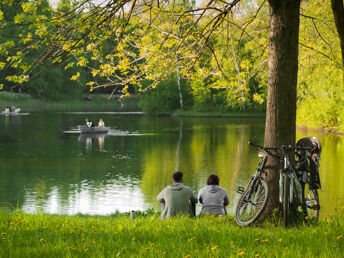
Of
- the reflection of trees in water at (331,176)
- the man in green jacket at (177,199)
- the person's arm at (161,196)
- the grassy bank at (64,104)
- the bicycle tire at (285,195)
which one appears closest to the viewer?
the bicycle tire at (285,195)

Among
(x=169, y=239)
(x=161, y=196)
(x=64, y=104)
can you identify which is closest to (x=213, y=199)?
(x=161, y=196)

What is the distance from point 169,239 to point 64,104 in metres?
102

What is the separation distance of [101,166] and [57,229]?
58.3ft

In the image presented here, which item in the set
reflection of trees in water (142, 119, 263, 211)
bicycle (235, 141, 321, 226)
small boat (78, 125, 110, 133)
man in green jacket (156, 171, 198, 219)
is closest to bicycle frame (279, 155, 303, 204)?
bicycle (235, 141, 321, 226)

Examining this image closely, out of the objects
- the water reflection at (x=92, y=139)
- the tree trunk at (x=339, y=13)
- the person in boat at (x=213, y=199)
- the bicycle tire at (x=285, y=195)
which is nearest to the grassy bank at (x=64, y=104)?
the water reflection at (x=92, y=139)

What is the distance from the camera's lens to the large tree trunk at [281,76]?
796 centimetres

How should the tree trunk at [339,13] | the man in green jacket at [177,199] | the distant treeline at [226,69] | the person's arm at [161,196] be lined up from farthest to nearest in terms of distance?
the distant treeline at [226,69], the person's arm at [161,196], the man in green jacket at [177,199], the tree trunk at [339,13]

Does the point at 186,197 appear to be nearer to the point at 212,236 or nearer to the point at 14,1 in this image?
the point at 212,236

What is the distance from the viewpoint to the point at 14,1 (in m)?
8.52

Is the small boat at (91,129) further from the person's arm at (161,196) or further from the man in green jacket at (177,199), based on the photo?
the man in green jacket at (177,199)

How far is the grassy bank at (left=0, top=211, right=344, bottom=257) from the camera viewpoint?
5504mm

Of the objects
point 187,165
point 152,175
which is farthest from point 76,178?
point 187,165

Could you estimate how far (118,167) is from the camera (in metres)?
24.5

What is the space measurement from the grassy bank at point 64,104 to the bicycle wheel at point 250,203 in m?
80.5
